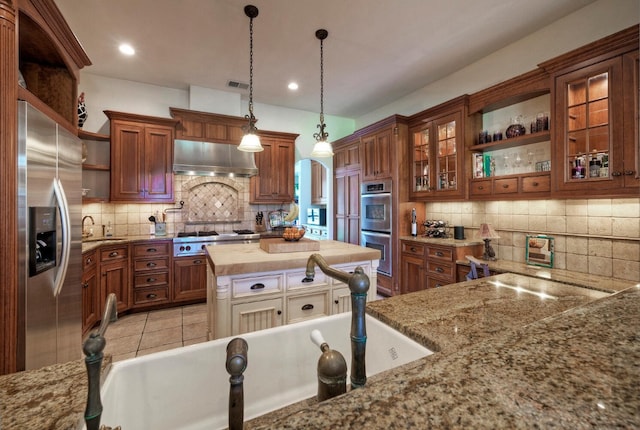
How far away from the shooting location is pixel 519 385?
46cm

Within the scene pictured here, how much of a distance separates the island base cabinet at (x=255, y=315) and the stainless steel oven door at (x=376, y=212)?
2.43 m

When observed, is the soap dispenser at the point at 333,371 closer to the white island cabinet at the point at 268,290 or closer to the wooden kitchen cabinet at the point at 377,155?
the white island cabinet at the point at 268,290

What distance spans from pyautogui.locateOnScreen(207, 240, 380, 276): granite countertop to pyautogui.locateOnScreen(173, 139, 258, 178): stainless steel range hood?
1914 mm

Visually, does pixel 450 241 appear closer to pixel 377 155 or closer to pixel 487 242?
pixel 487 242

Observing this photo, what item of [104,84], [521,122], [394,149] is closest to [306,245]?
[394,149]

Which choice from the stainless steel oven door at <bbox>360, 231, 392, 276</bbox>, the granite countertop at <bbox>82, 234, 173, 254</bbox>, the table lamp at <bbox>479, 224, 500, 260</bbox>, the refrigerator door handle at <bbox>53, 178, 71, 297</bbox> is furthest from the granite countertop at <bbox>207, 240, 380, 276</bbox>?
the stainless steel oven door at <bbox>360, 231, 392, 276</bbox>

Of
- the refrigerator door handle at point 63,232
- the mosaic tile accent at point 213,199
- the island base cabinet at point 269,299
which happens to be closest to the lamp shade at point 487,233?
the island base cabinet at point 269,299

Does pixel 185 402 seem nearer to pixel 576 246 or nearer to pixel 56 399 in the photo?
pixel 56 399

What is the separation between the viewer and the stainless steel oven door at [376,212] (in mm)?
4000

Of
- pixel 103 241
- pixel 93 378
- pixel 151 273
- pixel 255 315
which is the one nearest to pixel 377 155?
pixel 255 315

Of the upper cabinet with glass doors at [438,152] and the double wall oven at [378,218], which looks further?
the double wall oven at [378,218]

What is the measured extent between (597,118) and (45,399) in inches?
136

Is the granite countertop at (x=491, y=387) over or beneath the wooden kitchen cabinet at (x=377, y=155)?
beneath

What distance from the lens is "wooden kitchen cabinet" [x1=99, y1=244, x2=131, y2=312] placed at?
3.15 m
